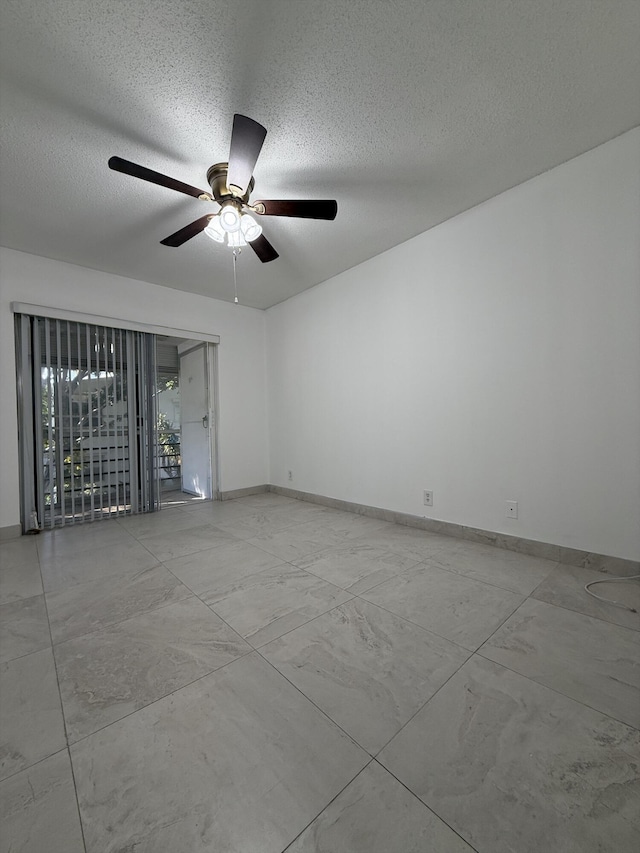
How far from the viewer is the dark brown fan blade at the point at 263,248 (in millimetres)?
2455

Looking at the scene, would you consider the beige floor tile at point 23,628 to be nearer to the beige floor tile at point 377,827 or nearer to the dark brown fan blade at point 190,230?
the beige floor tile at point 377,827

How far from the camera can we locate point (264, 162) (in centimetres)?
217

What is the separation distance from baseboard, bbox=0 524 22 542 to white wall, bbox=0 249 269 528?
0.14 feet

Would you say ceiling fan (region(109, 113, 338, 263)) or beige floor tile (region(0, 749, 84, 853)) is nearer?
beige floor tile (region(0, 749, 84, 853))

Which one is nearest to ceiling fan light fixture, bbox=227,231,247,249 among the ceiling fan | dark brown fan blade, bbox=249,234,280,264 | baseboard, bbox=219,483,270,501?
the ceiling fan

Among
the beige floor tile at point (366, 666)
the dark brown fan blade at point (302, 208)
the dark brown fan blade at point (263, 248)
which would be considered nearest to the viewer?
the beige floor tile at point (366, 666)

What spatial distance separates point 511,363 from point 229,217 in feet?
7.17

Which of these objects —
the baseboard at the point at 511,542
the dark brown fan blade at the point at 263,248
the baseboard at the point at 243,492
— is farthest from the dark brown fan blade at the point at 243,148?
the baseboard at the point at 243,492

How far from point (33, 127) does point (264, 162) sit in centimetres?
126

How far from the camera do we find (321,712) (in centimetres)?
117

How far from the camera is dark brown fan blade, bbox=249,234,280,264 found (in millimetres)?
2455

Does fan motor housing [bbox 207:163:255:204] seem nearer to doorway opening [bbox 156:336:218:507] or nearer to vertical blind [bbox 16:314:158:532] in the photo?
vertical blind [bbox 16:314:158:532]

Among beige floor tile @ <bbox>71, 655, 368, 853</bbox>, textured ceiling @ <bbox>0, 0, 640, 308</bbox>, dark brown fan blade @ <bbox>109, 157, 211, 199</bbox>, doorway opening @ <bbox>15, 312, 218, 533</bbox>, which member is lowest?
beige floor tile @ <bbox>71, 655, 368, 853</bbox>

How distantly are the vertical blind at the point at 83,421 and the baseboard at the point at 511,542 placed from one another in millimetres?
2454
